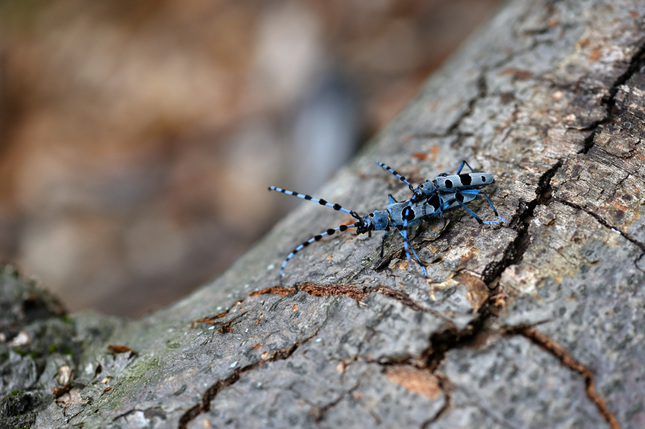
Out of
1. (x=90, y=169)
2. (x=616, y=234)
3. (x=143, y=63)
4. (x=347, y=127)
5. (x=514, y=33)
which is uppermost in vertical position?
(x=143, y=63)

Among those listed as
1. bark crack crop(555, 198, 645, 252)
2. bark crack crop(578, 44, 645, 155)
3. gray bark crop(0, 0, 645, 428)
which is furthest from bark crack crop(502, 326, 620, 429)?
bark crack crop(578, 44, 645, 155)

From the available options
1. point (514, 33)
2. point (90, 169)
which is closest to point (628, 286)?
point (514, 33)

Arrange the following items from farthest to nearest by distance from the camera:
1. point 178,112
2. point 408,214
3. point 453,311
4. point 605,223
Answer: point 178,112 → point 408,214 → point 605,223 → point 453,311

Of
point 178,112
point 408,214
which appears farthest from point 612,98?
point 178,112

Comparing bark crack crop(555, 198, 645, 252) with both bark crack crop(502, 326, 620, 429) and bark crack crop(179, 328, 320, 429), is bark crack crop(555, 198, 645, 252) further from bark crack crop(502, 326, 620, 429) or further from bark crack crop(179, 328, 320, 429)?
bark crack crop(179, 328, 320, 429)

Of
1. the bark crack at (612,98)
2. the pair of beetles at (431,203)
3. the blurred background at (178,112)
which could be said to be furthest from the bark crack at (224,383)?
the blurred background at (178,112)

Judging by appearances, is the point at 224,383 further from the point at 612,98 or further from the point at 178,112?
the point at 178,112

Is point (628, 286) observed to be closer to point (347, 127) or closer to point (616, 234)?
point (616, 234)
